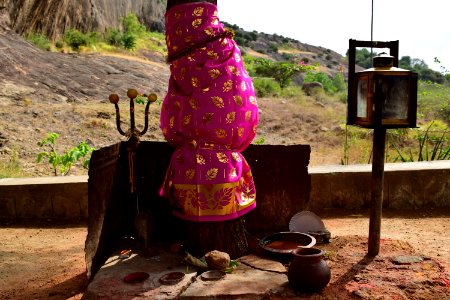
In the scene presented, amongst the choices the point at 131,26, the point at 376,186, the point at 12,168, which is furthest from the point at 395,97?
the point at 131,26

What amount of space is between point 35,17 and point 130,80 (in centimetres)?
631

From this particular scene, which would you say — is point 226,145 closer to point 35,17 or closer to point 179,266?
point 179,266

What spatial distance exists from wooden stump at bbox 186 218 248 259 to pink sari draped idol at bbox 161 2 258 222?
0.12 meters

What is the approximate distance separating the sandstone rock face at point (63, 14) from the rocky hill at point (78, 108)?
526 millimetres

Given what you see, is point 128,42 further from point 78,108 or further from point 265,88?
point 78,108

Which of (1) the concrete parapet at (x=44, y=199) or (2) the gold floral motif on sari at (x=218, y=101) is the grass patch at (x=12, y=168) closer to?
(1) the concrete parapet at (x=44, y=199)

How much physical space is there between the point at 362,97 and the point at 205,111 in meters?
1.16

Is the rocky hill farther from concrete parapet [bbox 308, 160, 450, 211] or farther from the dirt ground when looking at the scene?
concrete parapet [bbox 308, 160, 450, 211]

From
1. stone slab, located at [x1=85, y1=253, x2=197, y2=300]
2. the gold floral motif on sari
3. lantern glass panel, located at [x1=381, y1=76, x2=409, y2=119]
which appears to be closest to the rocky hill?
stone slab, located at [x1=85, y1=253, x2=197, y2=300]

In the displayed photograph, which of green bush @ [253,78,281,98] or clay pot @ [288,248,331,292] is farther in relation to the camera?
green bush @ [253,78,281,98]

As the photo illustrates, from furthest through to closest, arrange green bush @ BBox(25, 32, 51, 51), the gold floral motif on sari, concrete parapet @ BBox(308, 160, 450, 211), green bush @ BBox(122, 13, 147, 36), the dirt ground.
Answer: green bush @ BBox(122, 13, 147, 36), green bush @ BBox(25, 32, 51, 51), concrete parapet @ BBox(308, 160, 450, 211), the gold floral motif on sari, the dirt ground

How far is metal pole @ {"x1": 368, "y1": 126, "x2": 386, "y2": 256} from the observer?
10.7 ft

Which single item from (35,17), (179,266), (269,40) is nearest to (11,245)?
(179,266)

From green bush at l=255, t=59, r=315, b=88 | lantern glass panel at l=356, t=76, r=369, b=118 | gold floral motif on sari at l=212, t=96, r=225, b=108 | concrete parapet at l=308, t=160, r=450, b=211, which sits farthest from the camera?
green bush at l=255, t=59, r=315, b=88
